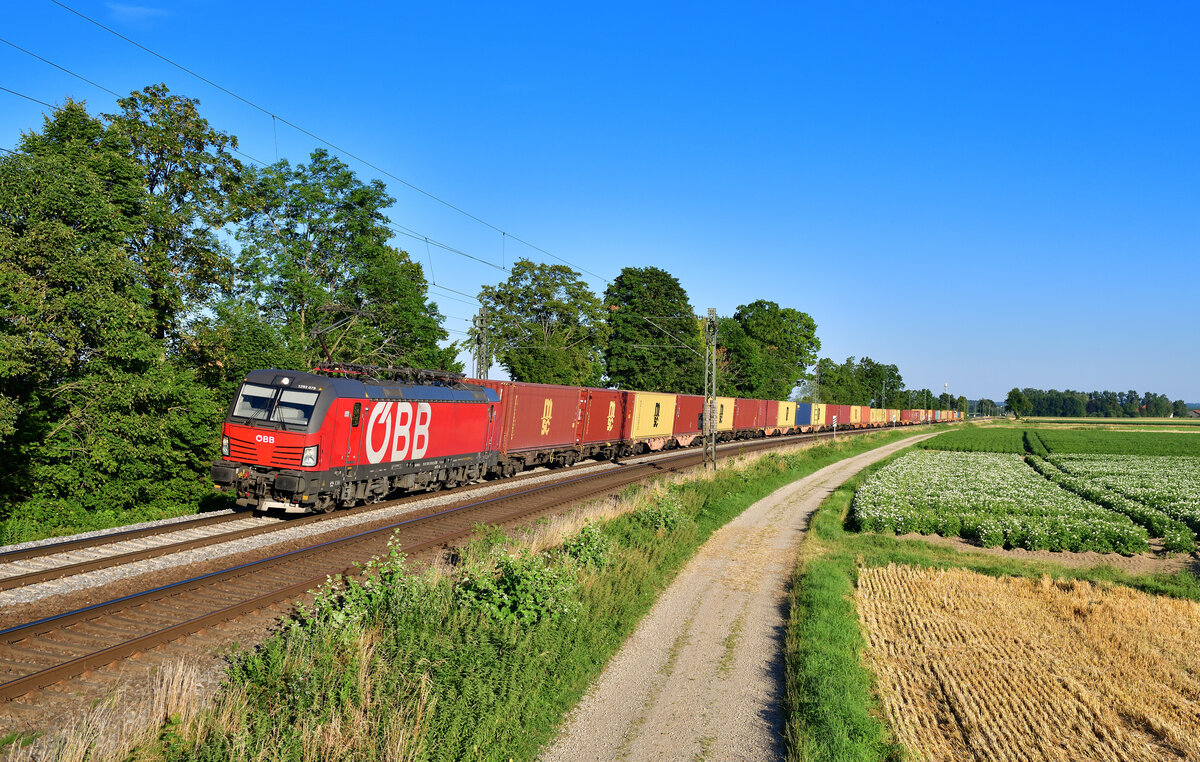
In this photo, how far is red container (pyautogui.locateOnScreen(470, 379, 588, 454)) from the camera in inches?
1075

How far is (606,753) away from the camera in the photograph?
23.8ft

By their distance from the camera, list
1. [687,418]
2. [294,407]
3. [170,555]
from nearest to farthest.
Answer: [170,555] → [294,407] → [687,418]

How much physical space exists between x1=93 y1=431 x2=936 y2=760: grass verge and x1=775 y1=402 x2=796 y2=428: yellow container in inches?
2350

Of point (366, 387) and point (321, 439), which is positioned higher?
point (366, 387)

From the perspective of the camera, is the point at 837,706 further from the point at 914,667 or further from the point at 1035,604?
the point at 1035,604

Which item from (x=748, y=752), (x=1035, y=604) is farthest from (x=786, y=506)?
(x=748, y=752)

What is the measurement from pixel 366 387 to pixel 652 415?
26150 millimetres

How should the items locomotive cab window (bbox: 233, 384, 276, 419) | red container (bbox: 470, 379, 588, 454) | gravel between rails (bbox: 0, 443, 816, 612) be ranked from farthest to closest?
1. red container (bbox: 470, 379, 588, 454)
2. locomotive cab window (bbox: 233, 384, 276, 419)
3. gravel between rails (bbox: 0, 443, 816, 612)

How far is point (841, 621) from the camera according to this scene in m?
11.9

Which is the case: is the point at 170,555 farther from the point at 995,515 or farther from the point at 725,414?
the point at 725,414

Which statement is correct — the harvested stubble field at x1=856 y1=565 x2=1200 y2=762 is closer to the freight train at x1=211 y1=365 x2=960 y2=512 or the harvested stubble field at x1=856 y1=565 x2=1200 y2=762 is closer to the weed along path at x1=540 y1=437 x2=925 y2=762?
the weed along path at x1=540 y1=437 x2=925 y2=762

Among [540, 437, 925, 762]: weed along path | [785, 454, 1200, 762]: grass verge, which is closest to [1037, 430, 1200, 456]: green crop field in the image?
[785, 454, 1200, 762]: grass verge

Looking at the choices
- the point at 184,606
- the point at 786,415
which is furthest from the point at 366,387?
the point at 786,415

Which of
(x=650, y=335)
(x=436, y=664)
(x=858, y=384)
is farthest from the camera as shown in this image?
(x=858, y=384)
